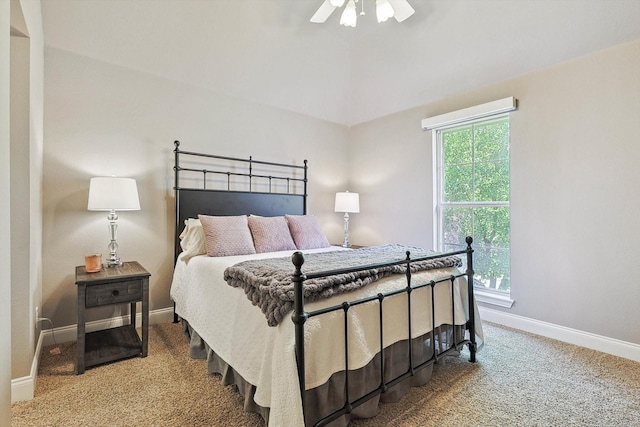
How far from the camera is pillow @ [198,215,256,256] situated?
8.73ft

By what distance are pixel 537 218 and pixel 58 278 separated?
4.28 meters

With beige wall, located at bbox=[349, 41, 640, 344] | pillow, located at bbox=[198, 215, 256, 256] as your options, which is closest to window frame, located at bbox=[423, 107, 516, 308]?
beige wall, located at bbox=[349, 41, 640, 344]

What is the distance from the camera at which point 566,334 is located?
267cm

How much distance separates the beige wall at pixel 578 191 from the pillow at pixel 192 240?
2.98 metres

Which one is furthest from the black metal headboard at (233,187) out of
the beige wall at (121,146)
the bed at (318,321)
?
the bed at (318,321)

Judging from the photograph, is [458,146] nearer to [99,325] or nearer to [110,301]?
[110,301]

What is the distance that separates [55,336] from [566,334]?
4355mm

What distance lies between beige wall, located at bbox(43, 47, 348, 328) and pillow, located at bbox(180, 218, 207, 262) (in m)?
0.34

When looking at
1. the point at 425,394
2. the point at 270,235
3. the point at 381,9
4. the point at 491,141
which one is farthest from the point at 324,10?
the point at 425,394

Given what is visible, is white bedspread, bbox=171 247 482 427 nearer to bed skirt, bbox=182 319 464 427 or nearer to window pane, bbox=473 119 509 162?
bed skirt, bbox=182 319 464 427

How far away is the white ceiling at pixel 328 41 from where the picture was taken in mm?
2506

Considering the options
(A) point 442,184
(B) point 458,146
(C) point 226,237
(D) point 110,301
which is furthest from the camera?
(A) point 442,184

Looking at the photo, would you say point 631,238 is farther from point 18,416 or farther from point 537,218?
point 18,416

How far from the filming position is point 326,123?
4.47 metres
